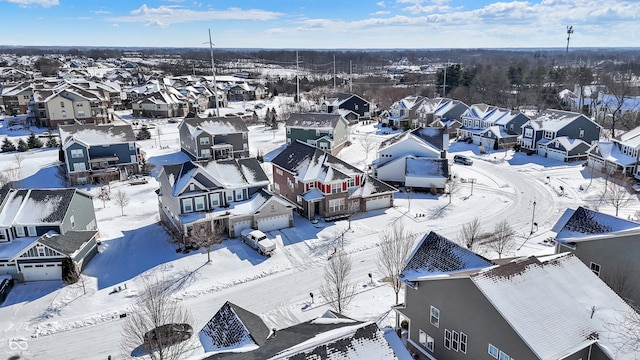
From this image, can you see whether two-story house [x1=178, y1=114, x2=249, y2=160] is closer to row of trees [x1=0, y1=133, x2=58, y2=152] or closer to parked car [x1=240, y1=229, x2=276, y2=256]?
row of trees [x1=0, y1=133, x2=58, y2=152]

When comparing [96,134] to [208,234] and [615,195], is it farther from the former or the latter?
[615,195]

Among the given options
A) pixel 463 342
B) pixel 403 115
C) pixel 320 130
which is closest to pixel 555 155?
pixel 403 115

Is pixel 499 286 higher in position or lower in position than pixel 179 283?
higher

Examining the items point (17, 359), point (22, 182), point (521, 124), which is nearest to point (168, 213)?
point (17, 359)

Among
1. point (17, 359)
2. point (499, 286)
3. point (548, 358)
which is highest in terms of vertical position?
point (499, 286)

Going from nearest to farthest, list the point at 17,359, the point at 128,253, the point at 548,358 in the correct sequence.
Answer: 1. the point at 548,358
2. the point at 17,359
3. the point at 128,253

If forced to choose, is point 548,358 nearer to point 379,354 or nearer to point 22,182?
point 379,354

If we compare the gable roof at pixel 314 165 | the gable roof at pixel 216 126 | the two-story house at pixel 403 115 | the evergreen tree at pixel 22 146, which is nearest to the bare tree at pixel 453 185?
the gable roof at pixel 314 165
